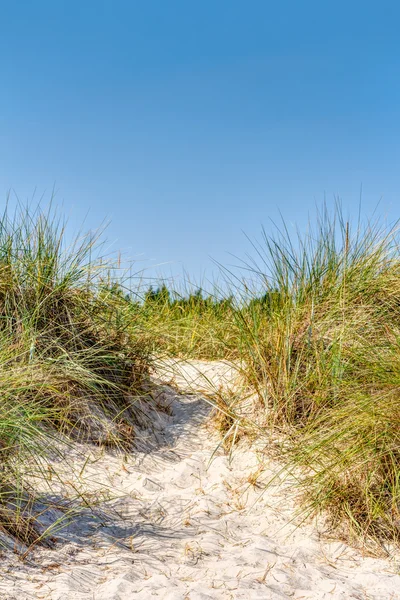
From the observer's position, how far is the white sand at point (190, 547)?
88.9 inches

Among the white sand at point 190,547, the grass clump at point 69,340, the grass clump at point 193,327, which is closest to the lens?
the white sand at point 190,547

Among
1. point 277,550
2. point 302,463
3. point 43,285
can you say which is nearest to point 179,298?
point 43,285

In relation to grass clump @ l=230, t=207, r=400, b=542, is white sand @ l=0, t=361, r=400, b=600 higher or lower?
lower

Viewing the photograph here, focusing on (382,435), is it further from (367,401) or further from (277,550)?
(277,550)

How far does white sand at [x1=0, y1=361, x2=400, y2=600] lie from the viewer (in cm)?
226

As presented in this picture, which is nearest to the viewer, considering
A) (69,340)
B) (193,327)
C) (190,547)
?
(190,547)

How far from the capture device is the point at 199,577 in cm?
237

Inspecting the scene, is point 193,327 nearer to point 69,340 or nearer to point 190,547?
point 69,340

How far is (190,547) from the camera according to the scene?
8.72 ft

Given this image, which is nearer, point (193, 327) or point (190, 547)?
point (190, 547)

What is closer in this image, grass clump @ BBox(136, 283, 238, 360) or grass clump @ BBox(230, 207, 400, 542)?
grass clump @ BBox(230, 207, 400, 542)

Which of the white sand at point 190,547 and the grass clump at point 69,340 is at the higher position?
the grass clump at point 69,340

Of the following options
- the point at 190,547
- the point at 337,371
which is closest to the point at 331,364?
the point at 337,371

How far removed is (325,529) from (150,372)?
183 cm
